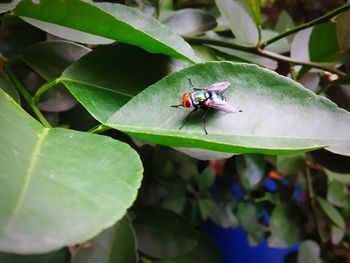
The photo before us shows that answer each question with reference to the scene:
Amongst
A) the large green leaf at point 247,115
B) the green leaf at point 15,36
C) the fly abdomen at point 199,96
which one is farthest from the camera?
the green leaf at point 15,36

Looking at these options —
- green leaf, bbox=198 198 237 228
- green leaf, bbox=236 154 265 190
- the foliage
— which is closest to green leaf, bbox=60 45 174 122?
the foliage

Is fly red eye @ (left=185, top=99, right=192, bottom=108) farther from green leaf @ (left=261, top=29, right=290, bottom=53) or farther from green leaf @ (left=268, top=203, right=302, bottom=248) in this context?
green leaf @ (left=268, top=203, right=302, bottom=248)

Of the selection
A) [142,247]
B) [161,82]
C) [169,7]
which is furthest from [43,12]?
[142,247]

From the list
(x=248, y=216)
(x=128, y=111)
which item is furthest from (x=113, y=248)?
(x=248, y=216)

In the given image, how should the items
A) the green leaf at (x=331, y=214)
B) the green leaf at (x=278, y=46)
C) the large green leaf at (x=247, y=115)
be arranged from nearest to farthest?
the large green leaf at (x=247, y=115), the green leaf at (x=278, y=46), the green leaf at (x=331, y=214)

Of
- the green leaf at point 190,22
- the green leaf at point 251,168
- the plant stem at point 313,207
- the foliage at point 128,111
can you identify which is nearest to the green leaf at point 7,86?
the foliage at point 128,111

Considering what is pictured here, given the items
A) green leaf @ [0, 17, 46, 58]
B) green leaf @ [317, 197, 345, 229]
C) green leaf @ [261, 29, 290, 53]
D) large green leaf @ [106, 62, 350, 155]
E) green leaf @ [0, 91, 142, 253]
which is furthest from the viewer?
green leaf @ [317, 197, 345, 229]

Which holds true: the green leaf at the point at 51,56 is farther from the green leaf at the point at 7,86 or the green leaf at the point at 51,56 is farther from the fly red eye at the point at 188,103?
the fly red eye at the point at 188,103
